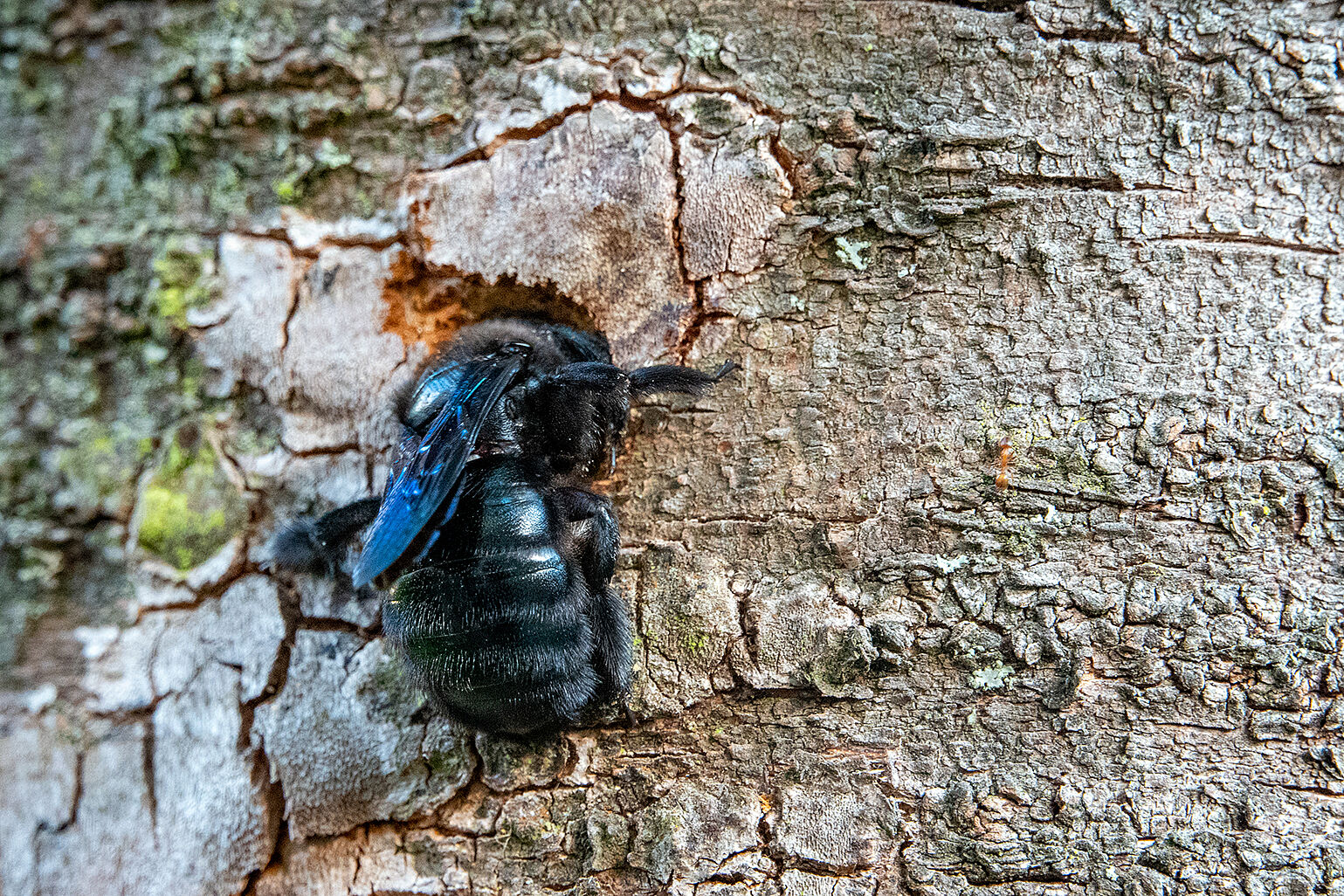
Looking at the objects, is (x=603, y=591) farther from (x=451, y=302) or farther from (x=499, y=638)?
(x=451, y=302)

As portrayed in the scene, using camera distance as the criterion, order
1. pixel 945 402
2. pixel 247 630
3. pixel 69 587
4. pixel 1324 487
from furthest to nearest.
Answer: pixel 69 587, pixel 247 630, pixel 945 402, pixel 1324 487

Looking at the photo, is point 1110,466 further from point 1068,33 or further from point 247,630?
point 247,630

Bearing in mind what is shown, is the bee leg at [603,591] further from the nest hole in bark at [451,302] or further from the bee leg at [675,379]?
the nest hole in bark at [451,302]

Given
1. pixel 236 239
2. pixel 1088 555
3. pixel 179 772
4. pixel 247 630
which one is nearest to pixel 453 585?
pixel 247 630

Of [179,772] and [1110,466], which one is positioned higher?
[1110,466]

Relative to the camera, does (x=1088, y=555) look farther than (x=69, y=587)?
No

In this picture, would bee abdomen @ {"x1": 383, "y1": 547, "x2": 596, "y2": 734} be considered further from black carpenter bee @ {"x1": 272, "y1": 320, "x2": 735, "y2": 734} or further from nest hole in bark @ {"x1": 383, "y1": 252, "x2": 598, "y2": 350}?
nest hole in bark @ {"x1": 383, "y1": 252, "x2": 598, "y2": 350}

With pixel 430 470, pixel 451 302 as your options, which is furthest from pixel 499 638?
pixel 451 302
